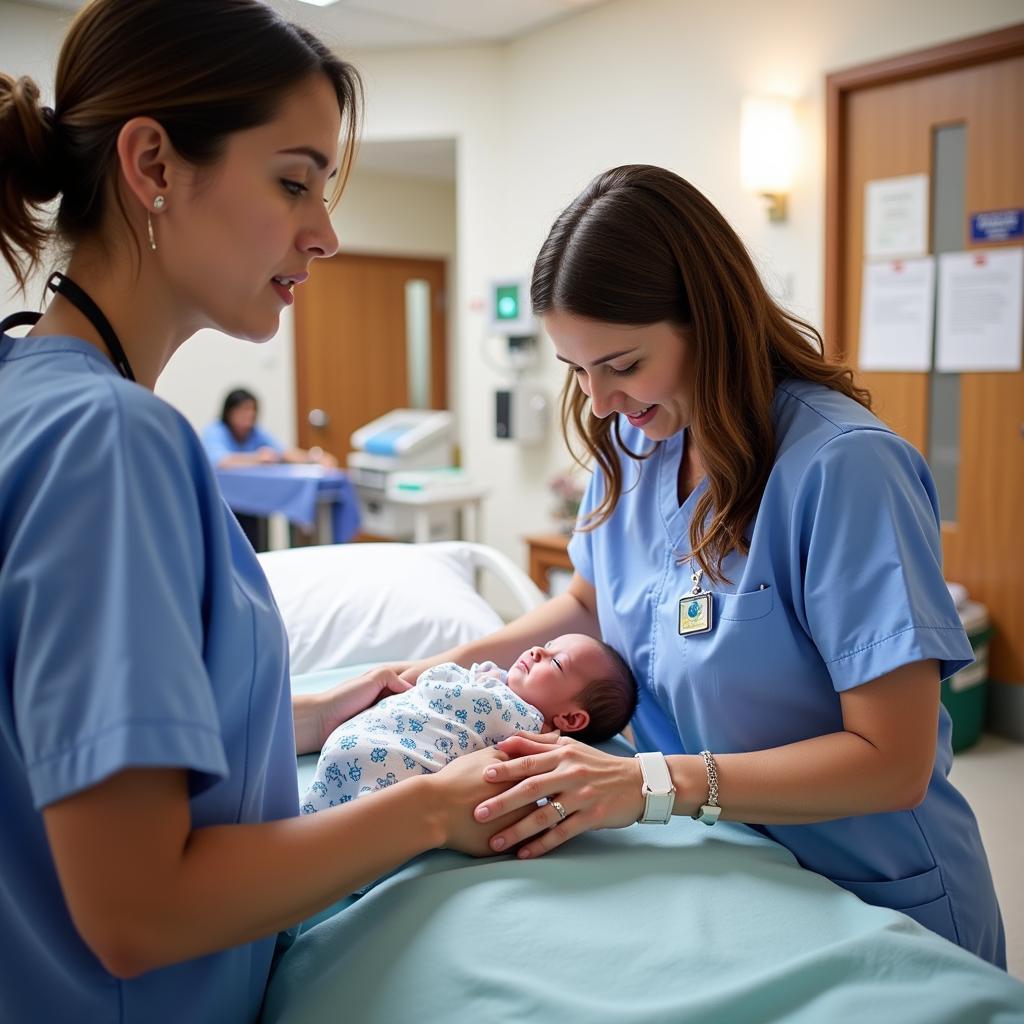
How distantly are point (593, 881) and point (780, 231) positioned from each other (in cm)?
359

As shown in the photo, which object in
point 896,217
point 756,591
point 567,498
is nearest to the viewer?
point 756,591

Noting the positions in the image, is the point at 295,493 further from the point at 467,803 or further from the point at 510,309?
the point at 467,803

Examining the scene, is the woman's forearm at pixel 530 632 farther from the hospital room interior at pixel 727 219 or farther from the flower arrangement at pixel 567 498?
the flower arrangement at pixel 567 498

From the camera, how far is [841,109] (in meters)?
3.91

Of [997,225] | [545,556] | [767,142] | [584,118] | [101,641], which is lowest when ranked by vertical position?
[545,556]

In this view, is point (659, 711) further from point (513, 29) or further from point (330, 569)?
point (513, 29)

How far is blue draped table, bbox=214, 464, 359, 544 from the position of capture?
4898mm

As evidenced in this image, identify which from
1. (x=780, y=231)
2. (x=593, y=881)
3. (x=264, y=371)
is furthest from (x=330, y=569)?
(x=264, y=371)

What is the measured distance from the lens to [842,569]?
1166mm

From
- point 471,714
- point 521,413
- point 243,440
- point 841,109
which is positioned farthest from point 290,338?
point 471,714

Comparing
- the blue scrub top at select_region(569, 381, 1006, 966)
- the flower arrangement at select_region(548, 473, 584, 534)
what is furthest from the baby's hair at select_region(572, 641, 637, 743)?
the flower arrangement at select_region(548, 473, 584, 534)

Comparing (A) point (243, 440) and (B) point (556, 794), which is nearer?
(B) point (556, 794)

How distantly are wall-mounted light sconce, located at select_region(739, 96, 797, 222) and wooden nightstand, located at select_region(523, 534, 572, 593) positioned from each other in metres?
1.74

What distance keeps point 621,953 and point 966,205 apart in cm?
340
